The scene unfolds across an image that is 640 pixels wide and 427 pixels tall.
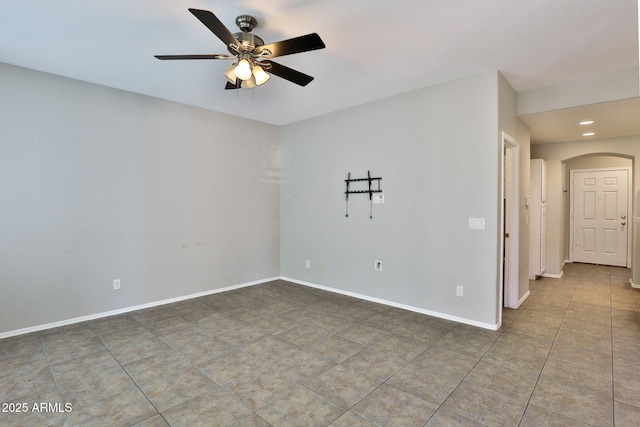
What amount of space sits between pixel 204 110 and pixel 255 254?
2.30 meters

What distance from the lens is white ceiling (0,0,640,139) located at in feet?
7.19

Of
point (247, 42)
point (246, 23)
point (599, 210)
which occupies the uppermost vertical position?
point (246, 23)

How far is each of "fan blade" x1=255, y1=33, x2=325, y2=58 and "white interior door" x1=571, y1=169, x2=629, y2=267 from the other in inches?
295

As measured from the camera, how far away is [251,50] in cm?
226

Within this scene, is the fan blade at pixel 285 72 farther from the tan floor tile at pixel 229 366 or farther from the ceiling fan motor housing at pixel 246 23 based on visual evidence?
the tan floor tile at pixel 229 366

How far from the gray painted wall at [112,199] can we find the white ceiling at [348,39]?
17.4 inches

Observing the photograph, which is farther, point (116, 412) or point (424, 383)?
point (424, 383)

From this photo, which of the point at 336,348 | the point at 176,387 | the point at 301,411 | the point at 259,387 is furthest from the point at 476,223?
the point at 176,387

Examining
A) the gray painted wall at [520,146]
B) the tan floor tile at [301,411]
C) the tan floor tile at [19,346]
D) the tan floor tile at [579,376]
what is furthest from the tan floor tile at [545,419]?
the tan floor tile at [19,346]

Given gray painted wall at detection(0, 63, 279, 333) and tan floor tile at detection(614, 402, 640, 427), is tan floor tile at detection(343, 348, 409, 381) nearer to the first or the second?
tan floor tile at detection(614, 402, 640, 427)

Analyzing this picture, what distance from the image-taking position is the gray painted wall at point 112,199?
3143 millimetres

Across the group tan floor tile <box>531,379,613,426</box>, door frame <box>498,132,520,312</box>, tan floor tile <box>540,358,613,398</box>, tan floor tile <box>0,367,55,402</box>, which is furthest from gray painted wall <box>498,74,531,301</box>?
tan floor tile <box>0,367,55,402</box>

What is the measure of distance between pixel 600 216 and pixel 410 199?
556 cm

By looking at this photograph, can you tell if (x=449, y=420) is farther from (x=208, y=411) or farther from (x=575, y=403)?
(x=208, y=411)
